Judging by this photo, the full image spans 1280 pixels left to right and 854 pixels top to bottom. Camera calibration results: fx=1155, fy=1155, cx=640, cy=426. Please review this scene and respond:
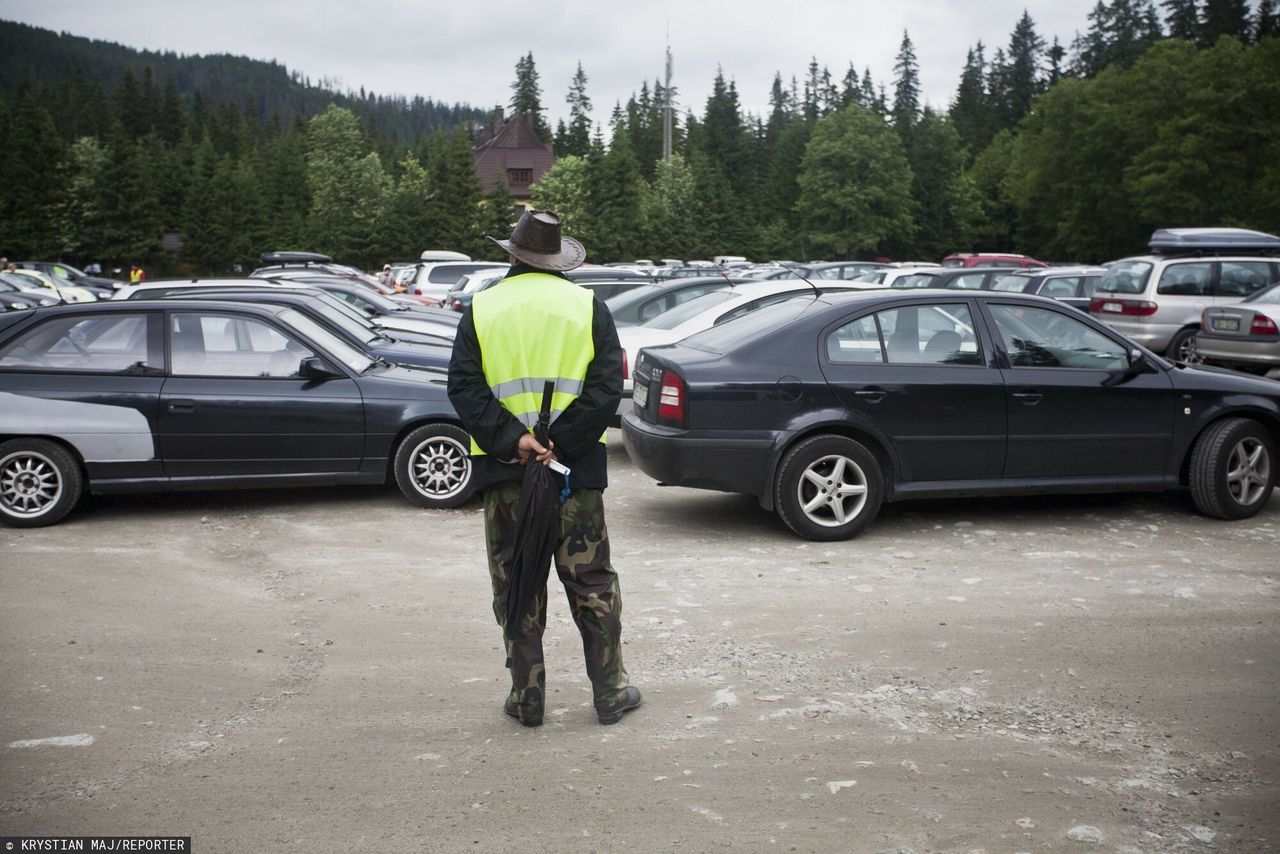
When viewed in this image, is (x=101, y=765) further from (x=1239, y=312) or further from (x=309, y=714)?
(x=1239, y=312)

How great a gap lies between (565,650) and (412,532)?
282cm

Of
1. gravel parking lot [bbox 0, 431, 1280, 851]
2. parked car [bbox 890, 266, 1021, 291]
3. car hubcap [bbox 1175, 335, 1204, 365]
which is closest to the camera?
gravel parking lot [bbox 0, 431, 1280, 851]

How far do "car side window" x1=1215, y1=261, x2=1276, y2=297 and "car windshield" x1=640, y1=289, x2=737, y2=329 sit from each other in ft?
34.6

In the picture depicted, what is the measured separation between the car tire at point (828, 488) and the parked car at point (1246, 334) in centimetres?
1053

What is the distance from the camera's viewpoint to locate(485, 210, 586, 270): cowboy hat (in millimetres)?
4430

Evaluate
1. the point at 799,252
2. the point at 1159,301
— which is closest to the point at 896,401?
the point at 1159,301

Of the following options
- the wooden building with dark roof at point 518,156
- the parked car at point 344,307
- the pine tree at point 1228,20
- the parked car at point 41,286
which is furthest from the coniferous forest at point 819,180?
the parked car at point 344,307

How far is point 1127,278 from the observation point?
62.3 feet

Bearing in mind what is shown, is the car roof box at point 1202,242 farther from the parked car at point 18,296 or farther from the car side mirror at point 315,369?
the parked car at point 18,296

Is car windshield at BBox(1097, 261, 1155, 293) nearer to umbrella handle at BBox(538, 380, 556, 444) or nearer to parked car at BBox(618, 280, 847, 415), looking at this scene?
parked car at BBox(618, 280, 847, 415)

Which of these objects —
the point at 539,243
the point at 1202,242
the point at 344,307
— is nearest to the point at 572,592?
the point at 539,243

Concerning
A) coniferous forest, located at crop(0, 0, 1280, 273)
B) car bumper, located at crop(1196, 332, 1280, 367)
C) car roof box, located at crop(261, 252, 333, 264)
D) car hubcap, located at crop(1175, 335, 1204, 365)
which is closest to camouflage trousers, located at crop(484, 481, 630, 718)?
car bumper, located at crop(1196, 332, 1280, 367)

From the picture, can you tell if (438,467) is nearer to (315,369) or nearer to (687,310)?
(315,369)

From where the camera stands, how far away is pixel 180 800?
383 cm
